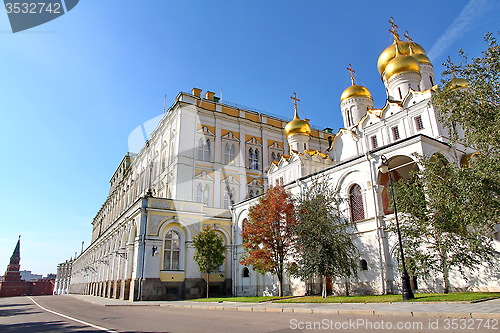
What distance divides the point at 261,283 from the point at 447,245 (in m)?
15.7

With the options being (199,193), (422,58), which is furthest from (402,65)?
(199,193)

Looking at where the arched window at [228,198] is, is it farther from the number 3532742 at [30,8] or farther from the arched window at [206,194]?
the number 3532742 at [30,8]

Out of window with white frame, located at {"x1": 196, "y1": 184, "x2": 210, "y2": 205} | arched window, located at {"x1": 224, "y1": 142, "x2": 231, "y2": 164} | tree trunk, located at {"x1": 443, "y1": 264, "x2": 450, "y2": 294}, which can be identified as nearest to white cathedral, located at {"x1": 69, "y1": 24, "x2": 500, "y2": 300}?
arched window, located at {"x1": 224, "y1": 142, "x2": 231, "y2": 164}

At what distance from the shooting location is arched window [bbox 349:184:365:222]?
67.7 ft

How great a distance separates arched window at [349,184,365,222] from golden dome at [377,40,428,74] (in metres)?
15.1

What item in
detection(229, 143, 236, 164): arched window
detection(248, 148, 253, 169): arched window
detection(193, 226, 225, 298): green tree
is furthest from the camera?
detection(248, 148, 253, 169): arched window

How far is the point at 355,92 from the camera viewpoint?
33.3m

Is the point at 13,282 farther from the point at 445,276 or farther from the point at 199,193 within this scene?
the point at 445,276

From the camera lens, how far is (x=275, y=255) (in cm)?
2183

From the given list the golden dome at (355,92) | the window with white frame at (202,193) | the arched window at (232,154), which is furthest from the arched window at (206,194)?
the golden dome at (355,92)

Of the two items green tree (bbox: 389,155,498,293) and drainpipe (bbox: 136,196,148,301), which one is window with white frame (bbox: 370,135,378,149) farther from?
drainpipe (bbox: 136,196,148,301)

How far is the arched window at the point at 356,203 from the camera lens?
20641 millimetres

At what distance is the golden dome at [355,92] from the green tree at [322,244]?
654 inches

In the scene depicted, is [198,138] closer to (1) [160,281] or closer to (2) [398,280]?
(1) [160,281]
